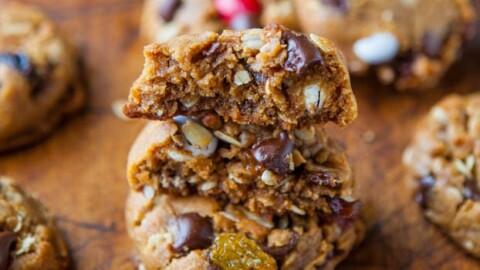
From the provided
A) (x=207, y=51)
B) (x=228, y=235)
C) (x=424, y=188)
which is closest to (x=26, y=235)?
(x=228, y=235)

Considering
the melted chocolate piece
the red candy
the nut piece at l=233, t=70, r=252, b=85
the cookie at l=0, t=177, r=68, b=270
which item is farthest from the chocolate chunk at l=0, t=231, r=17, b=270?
the red candy

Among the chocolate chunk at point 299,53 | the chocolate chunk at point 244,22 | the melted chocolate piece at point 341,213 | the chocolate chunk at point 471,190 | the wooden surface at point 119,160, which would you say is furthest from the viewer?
the chocolate chunk at point 244,22

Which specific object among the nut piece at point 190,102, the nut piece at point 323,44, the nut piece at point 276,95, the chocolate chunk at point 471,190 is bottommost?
the chocolate chunk at point 471,190

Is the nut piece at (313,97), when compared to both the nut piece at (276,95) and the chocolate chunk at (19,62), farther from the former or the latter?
the chocolate chunk at (19,62)

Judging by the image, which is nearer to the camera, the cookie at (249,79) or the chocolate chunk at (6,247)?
the cookie at (249,79)

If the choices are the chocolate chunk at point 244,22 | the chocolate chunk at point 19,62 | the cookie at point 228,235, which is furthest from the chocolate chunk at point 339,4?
the chocolate chunk at point 19,62

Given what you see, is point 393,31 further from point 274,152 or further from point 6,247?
point 6,247

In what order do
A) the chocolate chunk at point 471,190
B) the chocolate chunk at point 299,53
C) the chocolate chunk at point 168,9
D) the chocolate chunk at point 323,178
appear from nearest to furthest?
the chocolate chunk at point 299,53 < the chocolate chunk at point 323,178 < the chocolate chunk at point 471,190 < the chocolate chunk at point 168,9

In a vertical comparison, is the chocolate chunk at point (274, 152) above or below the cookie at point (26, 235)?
above
